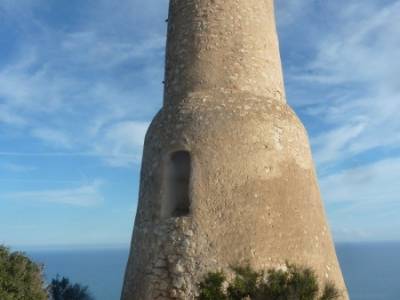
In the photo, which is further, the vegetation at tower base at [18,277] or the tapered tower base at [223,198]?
the vegetation at tower base at [18,277]

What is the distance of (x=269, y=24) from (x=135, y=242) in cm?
477

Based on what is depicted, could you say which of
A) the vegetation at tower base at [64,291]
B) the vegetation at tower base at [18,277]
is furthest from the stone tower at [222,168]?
the vegetation at tower base at [64,291]

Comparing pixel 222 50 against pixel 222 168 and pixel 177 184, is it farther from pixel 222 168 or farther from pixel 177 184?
pixel 177 184

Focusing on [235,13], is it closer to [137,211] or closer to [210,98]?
[210,98]

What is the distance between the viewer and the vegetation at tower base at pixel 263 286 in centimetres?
664

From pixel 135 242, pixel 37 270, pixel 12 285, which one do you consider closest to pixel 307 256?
pixel 135 242

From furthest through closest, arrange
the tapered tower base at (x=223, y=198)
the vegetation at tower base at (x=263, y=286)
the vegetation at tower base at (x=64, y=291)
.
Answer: the vegetation at tower base at (x=64, y=291), the tapered tower base at (x=223, y=198), the vegetation at tower base at (x=263, y=286)

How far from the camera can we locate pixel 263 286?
6.80m

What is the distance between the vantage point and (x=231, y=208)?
26.8 ft

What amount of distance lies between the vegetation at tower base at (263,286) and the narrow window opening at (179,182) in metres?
1.62

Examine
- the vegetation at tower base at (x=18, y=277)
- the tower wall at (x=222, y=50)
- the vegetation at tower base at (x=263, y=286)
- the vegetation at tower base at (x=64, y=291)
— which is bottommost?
the vegetation at tower base at (x=263, y=286)

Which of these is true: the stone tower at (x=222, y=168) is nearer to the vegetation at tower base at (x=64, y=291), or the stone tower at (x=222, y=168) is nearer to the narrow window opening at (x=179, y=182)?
the narrow window opening at (x=179, y=182)

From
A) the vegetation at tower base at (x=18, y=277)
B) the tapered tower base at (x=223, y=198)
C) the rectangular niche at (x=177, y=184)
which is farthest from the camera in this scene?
the vegetation at tower base at (x=18, y=277)

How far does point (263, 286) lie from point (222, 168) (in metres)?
2.22
